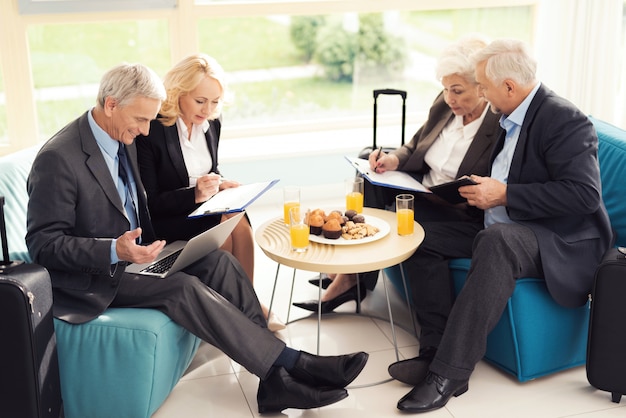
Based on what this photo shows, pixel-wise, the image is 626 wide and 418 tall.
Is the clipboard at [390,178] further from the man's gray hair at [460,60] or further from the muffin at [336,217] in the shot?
the man's gray hair at [460,60]

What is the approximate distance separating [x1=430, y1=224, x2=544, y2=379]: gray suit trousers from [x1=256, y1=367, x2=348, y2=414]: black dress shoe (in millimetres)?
397

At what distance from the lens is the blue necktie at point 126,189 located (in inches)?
107

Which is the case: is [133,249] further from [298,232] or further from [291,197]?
[291,197]

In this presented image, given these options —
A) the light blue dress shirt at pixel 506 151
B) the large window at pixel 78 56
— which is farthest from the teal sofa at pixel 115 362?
the large window at pixel 78 56

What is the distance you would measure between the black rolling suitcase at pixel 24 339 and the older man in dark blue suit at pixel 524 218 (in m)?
1.19

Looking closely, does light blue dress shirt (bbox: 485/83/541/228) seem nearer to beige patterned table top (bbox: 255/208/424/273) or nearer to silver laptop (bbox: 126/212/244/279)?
beige patterned table top (bbox: 255/208/424/273)

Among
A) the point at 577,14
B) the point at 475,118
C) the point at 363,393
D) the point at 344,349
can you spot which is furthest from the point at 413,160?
the point at 577,14

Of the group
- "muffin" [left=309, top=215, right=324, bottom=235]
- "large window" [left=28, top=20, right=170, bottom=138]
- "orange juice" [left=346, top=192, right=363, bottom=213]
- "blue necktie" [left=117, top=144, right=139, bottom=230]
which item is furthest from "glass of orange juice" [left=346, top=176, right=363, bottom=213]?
"large window" [left=28, top=20, right=170, bottom=138]

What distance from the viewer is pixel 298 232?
275cm

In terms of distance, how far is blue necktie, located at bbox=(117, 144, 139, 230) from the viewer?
2713 millimetres

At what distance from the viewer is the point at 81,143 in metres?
2.53

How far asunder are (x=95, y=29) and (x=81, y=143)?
8.06 feet

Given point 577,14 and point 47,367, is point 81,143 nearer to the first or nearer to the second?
point 47,367

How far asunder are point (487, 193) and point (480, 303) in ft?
1.38
